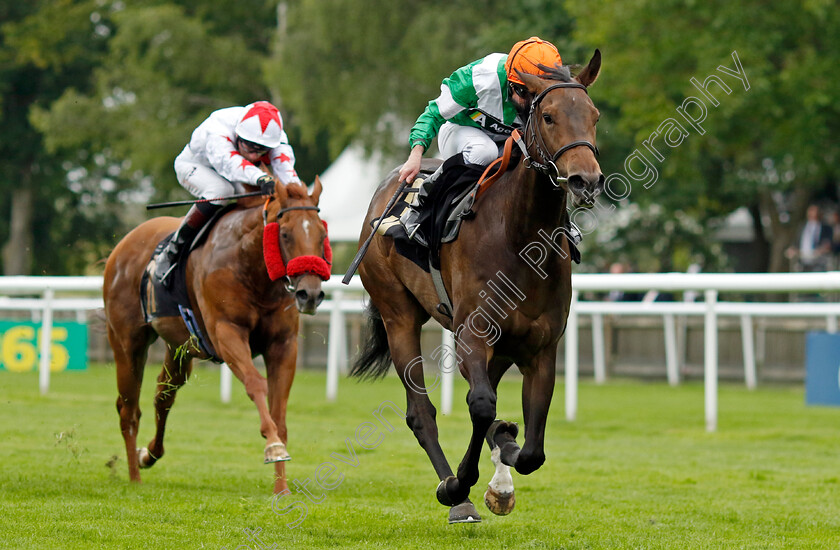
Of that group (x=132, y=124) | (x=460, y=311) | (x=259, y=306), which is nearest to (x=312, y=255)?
(x=259, y=306)

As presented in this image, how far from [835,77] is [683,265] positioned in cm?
860

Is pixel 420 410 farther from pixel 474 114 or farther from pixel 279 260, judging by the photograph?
pixel 474 114

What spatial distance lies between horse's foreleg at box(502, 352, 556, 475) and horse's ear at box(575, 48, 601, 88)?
1.15m

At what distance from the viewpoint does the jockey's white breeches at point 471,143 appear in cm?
543

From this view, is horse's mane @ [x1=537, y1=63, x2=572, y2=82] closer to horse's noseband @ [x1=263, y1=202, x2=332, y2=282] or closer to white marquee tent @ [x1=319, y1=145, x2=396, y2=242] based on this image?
horse's noseband @ [x1=263, y1=202, x2=332, y2=282]

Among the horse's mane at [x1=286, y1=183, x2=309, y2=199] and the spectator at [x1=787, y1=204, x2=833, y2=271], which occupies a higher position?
the horse's mane at [x1=286, y1=183, x2=309, y2=199]

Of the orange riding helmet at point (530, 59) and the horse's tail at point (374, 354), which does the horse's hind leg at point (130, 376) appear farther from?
the orange riding helmet at point (530, 59)

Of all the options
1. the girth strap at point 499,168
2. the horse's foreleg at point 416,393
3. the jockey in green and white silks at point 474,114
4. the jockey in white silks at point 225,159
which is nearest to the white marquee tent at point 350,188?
the jockey in white silks at point 225,159

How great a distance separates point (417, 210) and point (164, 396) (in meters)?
2.33

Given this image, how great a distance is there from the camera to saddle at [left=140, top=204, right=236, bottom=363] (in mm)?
6723

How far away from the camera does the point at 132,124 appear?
1083 inches

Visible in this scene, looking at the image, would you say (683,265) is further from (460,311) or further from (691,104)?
(460,311)

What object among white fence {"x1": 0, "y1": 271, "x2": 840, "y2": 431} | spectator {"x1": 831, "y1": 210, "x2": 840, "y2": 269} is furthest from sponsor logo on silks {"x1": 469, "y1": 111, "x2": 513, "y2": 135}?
spectator {"x1": 831, "y1": 210, "x2": 840, "y2": 269}

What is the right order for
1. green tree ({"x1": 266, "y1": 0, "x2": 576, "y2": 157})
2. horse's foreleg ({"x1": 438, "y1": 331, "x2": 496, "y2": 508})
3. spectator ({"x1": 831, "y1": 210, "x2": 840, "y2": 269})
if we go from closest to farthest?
horse's foreleg ({"x1": 438, "y1": 331, "x2": 496, "y2": 508})
spectator ({"x1": 831, "y1": 210, "x2": 840, "y2": 269})
green tree ({"x1": 266, "y1": 0, "x2": 576, "y2": 157})
